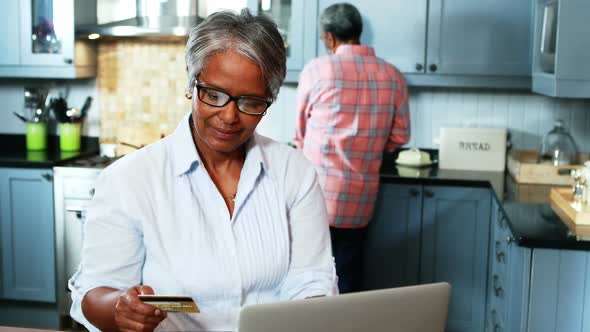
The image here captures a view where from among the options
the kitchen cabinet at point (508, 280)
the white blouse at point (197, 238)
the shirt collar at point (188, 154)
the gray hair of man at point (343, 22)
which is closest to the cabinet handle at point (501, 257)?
the kitchen cabinet at point (508, 280)

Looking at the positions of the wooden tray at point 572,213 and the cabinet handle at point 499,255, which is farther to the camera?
the cabinet handle at point 499,255

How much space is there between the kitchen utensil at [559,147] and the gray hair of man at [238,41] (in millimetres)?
2539

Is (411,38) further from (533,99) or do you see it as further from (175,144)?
(175,144)

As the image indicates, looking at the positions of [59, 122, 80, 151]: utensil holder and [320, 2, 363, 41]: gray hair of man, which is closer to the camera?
[320, 2, 363, 41]: gray hair of man

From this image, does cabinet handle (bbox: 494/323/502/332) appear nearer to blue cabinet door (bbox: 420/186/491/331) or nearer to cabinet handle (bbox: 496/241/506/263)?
cabinet handle (bbox: 496/241/506/263)

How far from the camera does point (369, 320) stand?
44.0 inches

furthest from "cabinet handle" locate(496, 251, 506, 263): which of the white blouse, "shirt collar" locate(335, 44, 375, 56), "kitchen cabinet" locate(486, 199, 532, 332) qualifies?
the white blouse

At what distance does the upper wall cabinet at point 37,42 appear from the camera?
4102mm

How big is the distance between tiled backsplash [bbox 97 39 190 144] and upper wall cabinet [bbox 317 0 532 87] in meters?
1.02

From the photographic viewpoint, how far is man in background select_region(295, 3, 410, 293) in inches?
128

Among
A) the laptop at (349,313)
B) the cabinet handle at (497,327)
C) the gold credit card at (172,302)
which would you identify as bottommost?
the cabinet handle at (497,327)

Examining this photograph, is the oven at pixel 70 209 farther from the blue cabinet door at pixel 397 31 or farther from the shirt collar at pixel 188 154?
the shirt collar at pixel 188 154

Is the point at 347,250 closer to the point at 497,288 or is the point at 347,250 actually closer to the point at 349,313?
the point at 497,288

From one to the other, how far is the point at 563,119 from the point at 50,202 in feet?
8.97
